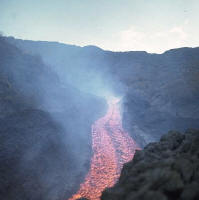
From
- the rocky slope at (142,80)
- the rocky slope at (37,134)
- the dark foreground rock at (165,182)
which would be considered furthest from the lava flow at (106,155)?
the dark foreground rock at (165,182)

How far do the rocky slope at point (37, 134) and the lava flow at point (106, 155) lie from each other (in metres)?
0.92

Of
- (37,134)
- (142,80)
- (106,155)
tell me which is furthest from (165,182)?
(142,80)

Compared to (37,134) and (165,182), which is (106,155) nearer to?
(37,134)

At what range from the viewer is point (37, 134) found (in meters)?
19.4

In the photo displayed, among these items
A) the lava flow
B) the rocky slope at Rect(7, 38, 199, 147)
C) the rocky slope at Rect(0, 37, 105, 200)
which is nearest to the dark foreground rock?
the lava flow

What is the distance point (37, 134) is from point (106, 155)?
27.8 ft

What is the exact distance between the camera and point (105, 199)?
8.70m

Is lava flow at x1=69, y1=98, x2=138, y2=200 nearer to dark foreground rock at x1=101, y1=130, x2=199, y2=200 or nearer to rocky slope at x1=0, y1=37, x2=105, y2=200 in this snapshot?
rocky slope at x1=0, y1=37, x2=105, y2=200

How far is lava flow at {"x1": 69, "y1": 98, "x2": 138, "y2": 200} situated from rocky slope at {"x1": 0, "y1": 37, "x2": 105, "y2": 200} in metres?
0.92

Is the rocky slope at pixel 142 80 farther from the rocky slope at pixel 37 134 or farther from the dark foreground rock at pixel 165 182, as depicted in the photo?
the dark foreground rock at pixel 165 182

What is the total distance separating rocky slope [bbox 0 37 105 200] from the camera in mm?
14008

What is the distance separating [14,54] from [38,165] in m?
24.1

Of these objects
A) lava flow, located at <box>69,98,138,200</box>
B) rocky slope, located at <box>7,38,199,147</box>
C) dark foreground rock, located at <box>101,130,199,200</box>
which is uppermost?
rocky slope, located at <box>7,38,199,147</box>

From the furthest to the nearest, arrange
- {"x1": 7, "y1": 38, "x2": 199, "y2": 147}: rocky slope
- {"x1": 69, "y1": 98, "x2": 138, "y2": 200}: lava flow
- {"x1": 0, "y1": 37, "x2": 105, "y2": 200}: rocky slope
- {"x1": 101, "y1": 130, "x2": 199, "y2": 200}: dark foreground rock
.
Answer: {"x1": 7, "y1": 38, "x2": 199, "y2": 147}: rocky slope
{"x1": 69, "y1": 98, "x2": 138, "y2": 200}: lava flow
{"x1": 0, "y1": 37, "x2": 105, "y2": 200}: rocky slope
{"x1": 101, "y1": 130, "x2": 199, "y2": 200}: dark foreground rock
